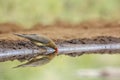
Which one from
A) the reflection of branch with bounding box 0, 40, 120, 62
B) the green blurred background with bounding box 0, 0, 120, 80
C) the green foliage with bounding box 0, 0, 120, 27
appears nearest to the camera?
the reflection of branch with bounding box 0, 40, 120, 62

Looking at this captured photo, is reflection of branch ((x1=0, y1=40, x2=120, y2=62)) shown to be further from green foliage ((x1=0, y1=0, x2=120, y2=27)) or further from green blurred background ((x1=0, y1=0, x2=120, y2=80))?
green foliage ((x1=0, y1=0, x2=120, y2=27))

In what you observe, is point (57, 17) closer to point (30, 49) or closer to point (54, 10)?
point (54, 10)

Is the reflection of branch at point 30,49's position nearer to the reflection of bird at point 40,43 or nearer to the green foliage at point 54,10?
the reflection of bird at point 40,43

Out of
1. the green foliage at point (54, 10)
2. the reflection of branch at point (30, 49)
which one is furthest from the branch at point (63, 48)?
the green foliage at point (54, 10)

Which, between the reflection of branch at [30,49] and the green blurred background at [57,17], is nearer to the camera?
the reflection of branch at [30,49]

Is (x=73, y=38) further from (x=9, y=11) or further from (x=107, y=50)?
(x=9, y=11)

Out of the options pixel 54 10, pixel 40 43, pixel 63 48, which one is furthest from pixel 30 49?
pixel 54 10

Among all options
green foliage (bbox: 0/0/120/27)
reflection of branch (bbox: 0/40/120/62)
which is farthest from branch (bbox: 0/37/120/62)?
green foliage (bbox: 0/0/120/27)

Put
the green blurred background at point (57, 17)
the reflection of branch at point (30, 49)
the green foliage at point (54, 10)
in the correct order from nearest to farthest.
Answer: the reflection of branch at point (30, 49) → the green blurred background at point (57, 17) → the green foliage at point (54, 10)

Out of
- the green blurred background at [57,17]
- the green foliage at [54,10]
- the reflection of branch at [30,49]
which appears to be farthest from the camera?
the green foliage at [54,10]
